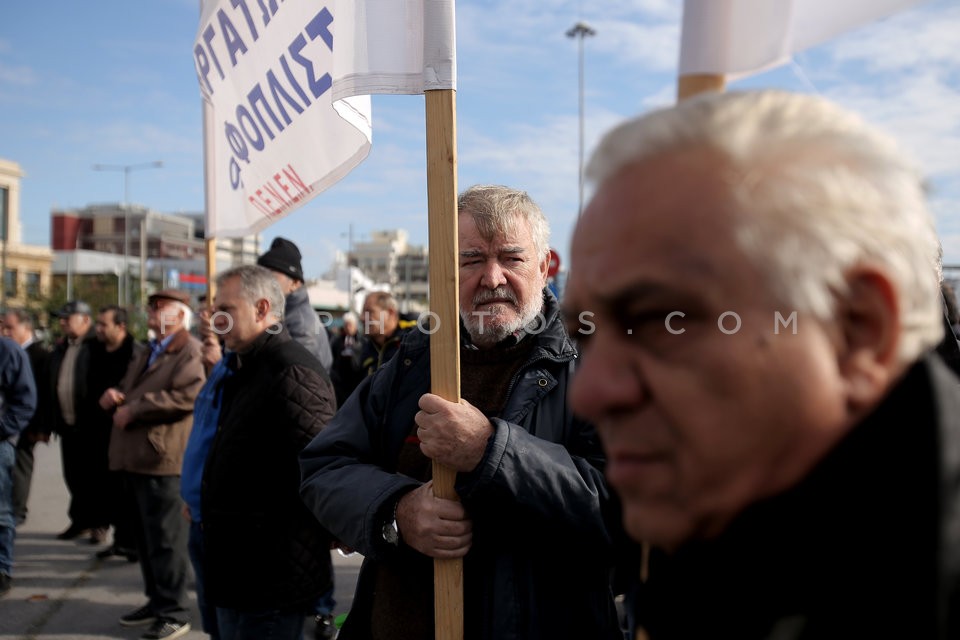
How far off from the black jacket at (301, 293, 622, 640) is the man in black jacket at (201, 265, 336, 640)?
1.30 meters

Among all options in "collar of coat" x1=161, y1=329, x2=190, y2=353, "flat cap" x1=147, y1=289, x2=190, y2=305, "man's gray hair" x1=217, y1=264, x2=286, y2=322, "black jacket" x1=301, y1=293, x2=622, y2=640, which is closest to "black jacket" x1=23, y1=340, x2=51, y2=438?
"flat cap" x1=147, y1=289, x2=190, y2=305

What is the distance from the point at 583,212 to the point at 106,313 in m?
7.11

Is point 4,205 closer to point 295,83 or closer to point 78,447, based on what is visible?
point 78,447

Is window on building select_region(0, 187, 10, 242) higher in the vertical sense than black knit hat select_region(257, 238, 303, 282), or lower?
higher

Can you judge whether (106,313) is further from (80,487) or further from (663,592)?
(663,592)

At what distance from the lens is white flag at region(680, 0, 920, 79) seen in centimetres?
127

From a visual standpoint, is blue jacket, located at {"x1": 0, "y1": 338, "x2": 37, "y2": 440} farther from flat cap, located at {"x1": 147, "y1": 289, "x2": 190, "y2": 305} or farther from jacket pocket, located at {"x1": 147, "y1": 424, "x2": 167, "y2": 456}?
jacket pocket, located at {"x1": 147, "y1": 424, "x2": 167, "y2": 456}

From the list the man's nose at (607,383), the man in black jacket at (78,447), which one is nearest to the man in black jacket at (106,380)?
the man in black jacket at (78,447)

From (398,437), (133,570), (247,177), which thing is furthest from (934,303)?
(133,570)

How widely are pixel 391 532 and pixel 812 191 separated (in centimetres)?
149

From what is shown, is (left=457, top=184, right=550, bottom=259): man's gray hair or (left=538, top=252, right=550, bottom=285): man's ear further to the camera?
(left=538, top=252, right=550, bottom=285): man's ear

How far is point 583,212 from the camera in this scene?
0.83 m

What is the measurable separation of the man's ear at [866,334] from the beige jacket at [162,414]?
505 cm

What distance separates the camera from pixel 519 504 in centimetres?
178
